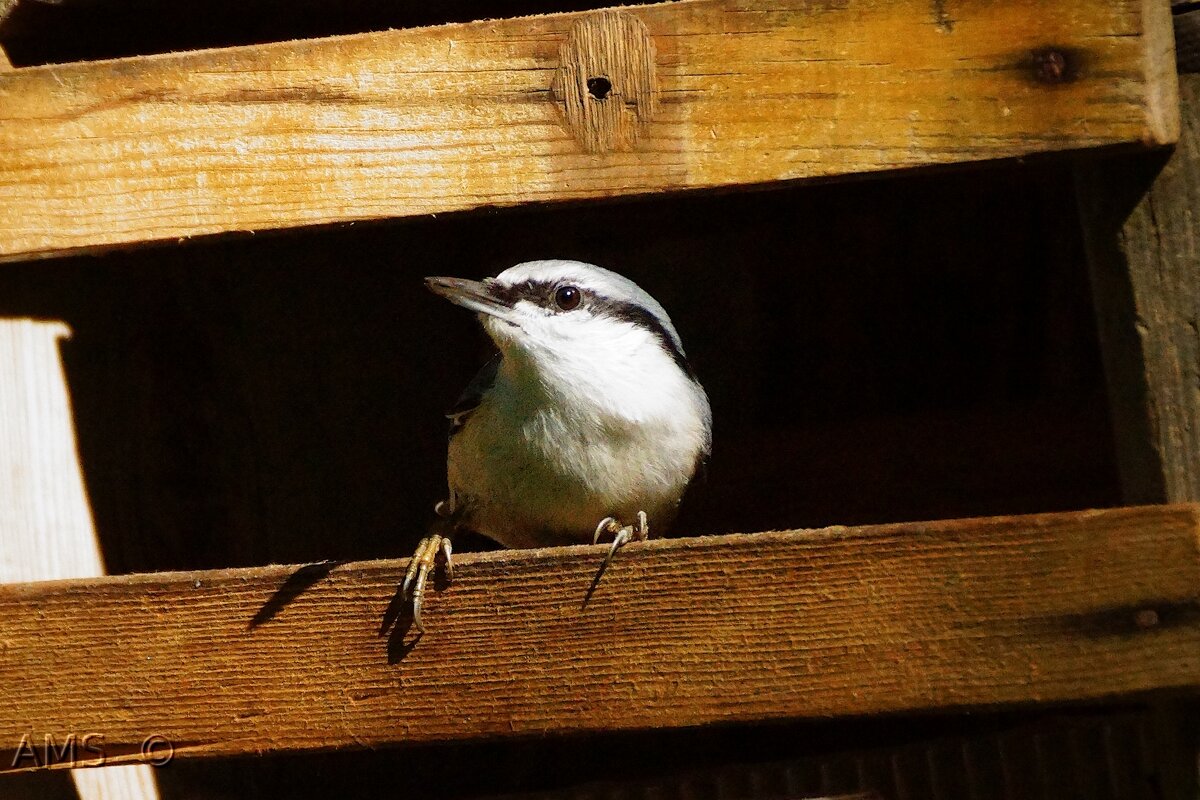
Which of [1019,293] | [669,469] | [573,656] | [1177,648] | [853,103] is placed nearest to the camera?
[1177,648]

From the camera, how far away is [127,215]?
1.78 meters

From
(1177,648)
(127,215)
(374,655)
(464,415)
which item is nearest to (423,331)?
(464,415)

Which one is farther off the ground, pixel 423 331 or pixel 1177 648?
pixel 423 331

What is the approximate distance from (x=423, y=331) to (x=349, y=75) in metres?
1.34

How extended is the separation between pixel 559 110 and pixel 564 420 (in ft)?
1.67

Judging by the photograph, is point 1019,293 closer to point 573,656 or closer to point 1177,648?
point 1177,648

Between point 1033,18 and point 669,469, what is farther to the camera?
point 669,469

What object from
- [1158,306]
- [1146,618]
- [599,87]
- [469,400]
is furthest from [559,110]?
[1146,618]

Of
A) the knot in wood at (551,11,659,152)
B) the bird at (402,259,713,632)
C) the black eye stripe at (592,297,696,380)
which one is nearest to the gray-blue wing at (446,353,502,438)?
the bird at (402,259,713,632)

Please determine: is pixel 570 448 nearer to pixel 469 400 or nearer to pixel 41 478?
pixel 469 400

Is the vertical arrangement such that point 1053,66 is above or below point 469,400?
above

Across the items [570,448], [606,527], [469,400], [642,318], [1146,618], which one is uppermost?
[642,318]

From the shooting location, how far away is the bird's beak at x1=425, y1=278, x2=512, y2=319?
1896 mm

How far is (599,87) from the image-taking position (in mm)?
1701
